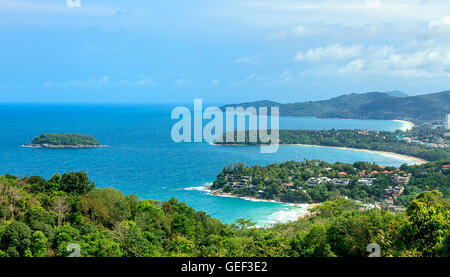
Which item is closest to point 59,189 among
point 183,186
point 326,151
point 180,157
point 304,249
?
point 304,249

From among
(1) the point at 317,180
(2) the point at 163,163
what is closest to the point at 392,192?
(1) the point at 317,180

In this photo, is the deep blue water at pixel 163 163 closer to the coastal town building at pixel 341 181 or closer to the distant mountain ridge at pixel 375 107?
the coastal town building at pixel 341 181

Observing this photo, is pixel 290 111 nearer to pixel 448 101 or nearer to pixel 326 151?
pixel 448 101

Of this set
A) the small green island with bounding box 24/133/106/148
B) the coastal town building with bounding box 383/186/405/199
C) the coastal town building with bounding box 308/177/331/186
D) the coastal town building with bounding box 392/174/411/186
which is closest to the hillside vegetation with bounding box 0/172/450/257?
the coastal town building with bounding box 383/186/405/199

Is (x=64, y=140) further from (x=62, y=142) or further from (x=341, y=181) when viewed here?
(x=341, y=181)

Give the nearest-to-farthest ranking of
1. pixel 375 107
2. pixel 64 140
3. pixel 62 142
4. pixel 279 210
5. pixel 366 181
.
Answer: pixel 279 210 < pixel 366 181 < pixel 62 142 < pixel 64 140 < pixel 375 107
